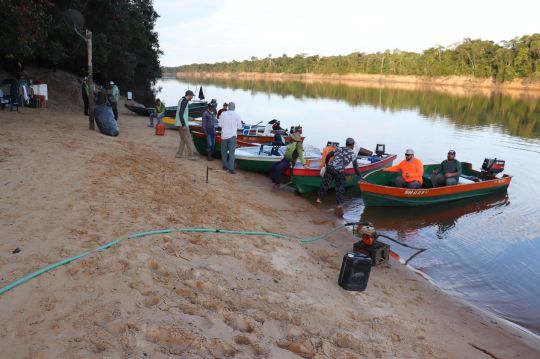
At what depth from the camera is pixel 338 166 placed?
1080cm

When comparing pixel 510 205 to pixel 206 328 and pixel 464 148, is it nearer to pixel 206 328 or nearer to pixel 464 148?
pixel 464 148

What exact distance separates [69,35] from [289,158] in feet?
51.3

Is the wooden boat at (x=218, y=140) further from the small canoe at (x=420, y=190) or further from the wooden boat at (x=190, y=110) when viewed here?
the wooden boat at (x=190, y=110)

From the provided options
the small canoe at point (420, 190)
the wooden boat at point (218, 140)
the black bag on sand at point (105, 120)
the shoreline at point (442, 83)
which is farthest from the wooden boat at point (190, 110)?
the shoreline at point (442, 83)

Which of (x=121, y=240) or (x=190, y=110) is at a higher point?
(x=190, y=110)

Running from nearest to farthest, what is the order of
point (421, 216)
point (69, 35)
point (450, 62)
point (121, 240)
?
1. point (121, 240)
2. point (421, 216)
3. point (69, 35)
4. point (450, 62)

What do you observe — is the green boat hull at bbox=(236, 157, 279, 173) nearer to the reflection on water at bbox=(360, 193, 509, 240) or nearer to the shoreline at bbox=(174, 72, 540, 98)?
the reflection on water at bbox=(360, 193, 509, 240)

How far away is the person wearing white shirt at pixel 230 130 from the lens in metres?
11.5

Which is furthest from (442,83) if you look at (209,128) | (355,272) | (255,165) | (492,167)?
(355,272)

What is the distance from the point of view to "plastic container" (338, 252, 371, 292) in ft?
18.3

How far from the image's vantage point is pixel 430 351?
180 inches

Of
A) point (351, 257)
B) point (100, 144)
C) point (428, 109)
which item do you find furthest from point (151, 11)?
point (351, 257)

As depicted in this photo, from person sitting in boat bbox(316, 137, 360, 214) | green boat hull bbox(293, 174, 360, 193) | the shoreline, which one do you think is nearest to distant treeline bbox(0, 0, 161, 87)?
green boat hull bbox(293, 174, 360, 193)

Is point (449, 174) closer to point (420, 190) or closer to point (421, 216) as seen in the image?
point (420, 190)
